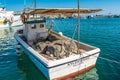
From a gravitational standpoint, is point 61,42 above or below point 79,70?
above

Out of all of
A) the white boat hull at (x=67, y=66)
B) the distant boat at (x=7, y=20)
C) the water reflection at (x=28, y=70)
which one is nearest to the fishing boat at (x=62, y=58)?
the white boat hull at (x=67, y=66)

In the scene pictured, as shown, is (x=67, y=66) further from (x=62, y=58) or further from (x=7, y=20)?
(x=7, y=20)

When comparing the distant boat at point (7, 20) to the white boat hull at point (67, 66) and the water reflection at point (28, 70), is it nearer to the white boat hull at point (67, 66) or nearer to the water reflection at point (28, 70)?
the water reflection at point (28, 70)

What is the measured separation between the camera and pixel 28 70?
13.1 metres

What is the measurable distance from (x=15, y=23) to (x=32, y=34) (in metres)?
37.3

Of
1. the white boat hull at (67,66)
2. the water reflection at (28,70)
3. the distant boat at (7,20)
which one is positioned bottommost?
the water reflection at (28,70)

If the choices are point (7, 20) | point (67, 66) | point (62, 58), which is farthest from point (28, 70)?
point (7, 20)

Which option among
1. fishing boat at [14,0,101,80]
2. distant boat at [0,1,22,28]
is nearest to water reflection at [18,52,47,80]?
fishing boat at [14,0,101,80]

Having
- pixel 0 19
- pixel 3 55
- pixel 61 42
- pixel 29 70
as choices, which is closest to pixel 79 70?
pixel 61 42

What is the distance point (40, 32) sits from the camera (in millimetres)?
16562

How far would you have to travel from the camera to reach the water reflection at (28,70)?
11741mm

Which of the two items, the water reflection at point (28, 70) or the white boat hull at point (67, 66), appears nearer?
the white boat hull at point (67, 66)

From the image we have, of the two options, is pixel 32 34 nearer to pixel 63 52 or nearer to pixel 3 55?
pixel 3 55

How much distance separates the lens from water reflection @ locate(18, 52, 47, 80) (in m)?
11.7
